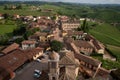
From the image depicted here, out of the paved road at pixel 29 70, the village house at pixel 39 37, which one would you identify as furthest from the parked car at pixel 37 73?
the village house at pixel 39 37

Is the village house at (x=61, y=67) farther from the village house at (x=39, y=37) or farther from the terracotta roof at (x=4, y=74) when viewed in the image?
the village house at (x=39, y=37)

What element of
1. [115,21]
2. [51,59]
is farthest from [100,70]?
[115,21]

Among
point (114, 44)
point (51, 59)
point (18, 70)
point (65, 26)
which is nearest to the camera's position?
point (51, 59)

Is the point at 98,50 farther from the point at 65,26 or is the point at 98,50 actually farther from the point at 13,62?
the point at 65,26

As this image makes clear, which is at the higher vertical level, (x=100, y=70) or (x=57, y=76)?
(x=57, y=76)

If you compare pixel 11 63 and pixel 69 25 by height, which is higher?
pixel 11 63

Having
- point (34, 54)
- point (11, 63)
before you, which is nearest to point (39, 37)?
point (34, 54)

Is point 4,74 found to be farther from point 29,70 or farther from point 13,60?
point 13,60
